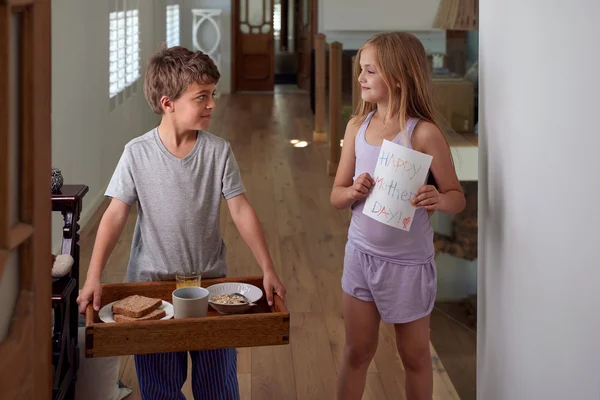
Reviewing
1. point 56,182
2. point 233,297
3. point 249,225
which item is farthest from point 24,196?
point 56,182

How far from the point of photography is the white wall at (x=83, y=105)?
15.8ft

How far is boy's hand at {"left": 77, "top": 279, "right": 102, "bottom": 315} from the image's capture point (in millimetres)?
1914

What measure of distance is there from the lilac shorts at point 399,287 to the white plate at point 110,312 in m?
0.53

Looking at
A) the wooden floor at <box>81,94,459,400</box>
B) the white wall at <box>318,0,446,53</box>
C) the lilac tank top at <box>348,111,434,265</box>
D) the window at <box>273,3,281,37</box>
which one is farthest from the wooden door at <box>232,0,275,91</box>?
the lilac tank top at <box>348,111,434,265</box>

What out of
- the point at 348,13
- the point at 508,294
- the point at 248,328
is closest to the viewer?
the point at 248,328

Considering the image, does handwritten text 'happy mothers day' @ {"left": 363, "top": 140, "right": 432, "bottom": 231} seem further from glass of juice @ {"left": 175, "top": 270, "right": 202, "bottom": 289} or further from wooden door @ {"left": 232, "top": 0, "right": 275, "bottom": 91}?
wooden door @ {"left": 232, "top": 0, "right": 275, "bottom": 91}

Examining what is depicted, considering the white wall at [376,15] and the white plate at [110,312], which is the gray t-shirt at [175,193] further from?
the white wall at [376,15]

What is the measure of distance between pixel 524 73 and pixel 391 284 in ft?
2.10

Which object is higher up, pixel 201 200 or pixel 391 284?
pixel 201 200

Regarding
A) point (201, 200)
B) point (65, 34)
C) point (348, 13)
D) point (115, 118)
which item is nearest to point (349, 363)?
point (201, 200)

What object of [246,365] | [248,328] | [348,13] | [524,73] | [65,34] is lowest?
[246,365]

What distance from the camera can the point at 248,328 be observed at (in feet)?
5.89

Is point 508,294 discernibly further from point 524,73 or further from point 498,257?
point 524,73

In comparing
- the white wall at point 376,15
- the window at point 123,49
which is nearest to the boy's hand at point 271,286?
the window at point 123,49
